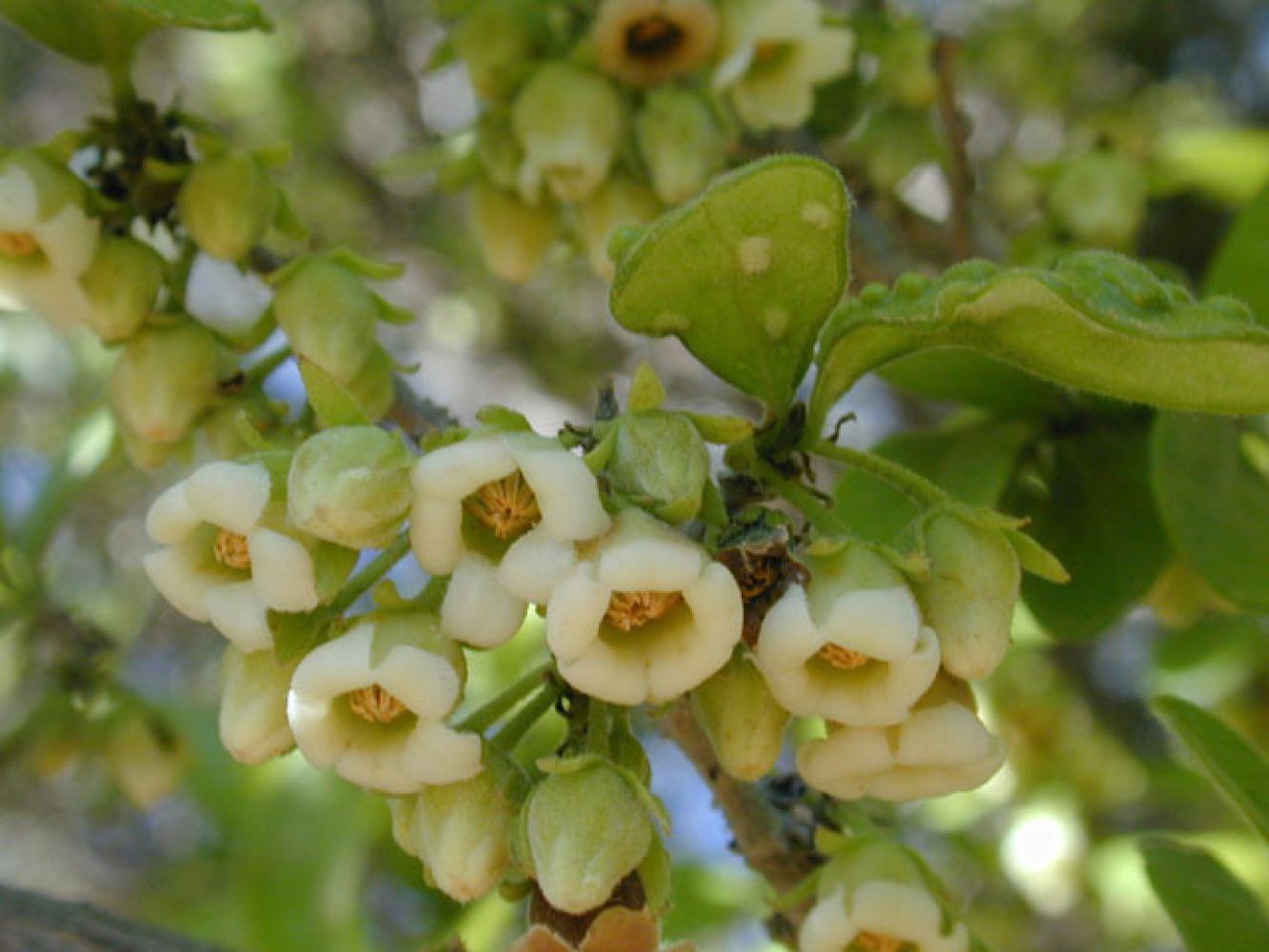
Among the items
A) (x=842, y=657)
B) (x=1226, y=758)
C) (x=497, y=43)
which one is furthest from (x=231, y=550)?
(x=497, y=43)

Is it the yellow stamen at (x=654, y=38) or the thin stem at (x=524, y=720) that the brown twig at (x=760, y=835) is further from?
the yellow stamen at (x=654, y=38)

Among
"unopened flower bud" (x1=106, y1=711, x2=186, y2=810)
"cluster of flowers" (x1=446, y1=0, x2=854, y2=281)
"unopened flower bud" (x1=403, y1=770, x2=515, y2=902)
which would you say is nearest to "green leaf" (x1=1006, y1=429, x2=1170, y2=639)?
"cluster of flowers" (x1=446, y1=0, x2=854, y2=281)

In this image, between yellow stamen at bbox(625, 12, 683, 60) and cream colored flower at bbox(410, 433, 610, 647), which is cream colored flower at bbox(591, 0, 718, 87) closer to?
yellow stamen at bbox(625, 12, 683, 60)

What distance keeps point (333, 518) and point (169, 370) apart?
553 mm

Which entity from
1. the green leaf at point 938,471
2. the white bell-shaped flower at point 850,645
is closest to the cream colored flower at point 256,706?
the white bell-shaped flower at point 850,645

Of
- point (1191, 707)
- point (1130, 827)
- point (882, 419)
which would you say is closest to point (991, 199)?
point (882, 419)

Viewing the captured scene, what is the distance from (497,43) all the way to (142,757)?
1.11 metres

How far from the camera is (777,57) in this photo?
2057mm

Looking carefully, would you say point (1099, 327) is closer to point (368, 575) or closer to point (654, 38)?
point (368, 575)

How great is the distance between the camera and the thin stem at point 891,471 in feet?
3.98

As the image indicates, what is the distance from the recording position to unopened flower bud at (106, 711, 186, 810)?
2.29m

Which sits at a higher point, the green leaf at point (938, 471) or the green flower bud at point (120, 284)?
the green flower bud at point (120, 284)

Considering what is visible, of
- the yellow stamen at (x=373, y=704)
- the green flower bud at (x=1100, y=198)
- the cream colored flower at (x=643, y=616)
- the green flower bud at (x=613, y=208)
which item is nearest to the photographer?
the cream colored flower at (x=643, y=616)

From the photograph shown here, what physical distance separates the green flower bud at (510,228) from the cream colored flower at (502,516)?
0.93m
